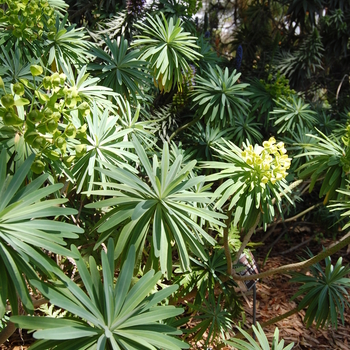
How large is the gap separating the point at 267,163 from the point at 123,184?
630 mm

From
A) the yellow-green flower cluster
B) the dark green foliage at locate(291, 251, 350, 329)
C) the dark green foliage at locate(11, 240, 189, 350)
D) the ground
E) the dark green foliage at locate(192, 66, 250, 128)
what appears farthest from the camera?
the ground

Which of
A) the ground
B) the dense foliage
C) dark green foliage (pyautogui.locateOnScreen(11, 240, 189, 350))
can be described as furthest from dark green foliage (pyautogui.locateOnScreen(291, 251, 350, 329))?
dark green foliage (pyautogui.locateOnScreen(11, 240, 189, 350))

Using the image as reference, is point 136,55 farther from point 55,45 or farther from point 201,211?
point 201,211

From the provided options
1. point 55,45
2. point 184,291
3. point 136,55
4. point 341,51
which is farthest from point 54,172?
point 341,51

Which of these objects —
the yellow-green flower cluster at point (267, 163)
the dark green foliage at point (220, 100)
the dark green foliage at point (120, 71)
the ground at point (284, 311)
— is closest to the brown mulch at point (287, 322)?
the ground at point (284, 311)

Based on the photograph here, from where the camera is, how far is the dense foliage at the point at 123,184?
877mm

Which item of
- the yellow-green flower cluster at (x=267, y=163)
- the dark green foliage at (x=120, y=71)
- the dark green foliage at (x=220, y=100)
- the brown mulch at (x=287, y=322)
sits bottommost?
the brown mulch at (x=287, y=322)

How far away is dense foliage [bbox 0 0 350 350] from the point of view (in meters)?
0.88

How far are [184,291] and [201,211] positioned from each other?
110 cm

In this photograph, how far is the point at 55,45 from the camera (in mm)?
1865

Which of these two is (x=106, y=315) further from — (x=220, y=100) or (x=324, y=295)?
(x=220, y=100)

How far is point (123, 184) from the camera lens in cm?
122

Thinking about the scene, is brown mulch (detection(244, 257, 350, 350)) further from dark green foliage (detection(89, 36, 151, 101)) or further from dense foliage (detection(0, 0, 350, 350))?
dark green foliage (detection(89, 36, 151, 101))

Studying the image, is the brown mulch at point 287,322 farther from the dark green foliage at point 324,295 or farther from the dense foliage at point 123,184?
the dense foliage at point 123,184
